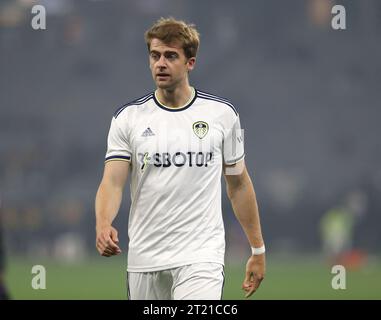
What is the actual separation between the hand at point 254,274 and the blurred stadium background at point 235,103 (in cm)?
3279

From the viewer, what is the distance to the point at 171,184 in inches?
330

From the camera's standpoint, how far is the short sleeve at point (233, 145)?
865cm

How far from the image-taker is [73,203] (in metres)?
48.4

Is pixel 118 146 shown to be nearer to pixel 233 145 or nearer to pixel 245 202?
pixel 233 145

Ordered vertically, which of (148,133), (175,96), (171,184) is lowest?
(171,184)

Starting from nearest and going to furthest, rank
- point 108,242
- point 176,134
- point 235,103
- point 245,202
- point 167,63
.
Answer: point 108,242 < point 167,63 < point 176,134 < point 245,202 < point 235,103

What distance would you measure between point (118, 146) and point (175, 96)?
23.3 inches

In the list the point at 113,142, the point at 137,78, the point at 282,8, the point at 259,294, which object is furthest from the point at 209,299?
the point at 282,8

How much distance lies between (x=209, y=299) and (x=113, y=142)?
1.37 meters

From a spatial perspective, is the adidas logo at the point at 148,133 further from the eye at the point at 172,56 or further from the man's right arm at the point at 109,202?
the eye at the point at 172,56

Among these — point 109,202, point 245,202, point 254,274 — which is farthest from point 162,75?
point 254,274

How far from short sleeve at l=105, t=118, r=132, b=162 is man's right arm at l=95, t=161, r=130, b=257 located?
Answer: 0.04 metres

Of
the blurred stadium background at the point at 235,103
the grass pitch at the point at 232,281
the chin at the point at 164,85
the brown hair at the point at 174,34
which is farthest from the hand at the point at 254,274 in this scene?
the blurred stadium background at the point at 235,103
